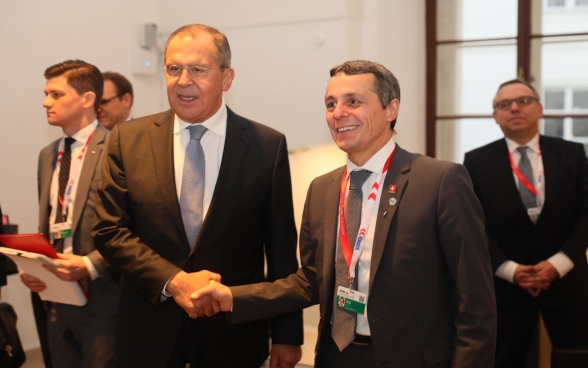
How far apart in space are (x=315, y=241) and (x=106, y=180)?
2.74 ft

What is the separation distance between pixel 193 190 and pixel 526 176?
2.31m

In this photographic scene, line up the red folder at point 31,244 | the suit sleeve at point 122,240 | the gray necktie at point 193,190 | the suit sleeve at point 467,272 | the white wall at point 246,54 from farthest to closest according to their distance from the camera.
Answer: the white wall at point 246,54
the red folder at point 31,244
the gray necktie at point 193,190
the suit sleeve at point 122,240
the suit sleeve at point 467,272

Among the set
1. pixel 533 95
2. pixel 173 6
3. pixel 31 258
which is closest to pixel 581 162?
pixel 533 95

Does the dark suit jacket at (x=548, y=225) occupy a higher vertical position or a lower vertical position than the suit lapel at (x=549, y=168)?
lower

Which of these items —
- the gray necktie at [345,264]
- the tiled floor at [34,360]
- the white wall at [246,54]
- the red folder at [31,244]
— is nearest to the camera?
the gray necktie at [345,264]

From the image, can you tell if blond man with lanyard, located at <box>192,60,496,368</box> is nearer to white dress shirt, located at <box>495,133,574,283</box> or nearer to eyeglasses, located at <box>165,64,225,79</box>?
eyeglasses, located at <box>165,64,225,79</box>

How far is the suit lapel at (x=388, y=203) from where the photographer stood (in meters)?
2.02

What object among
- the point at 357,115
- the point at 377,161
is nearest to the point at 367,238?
the point at 377,161

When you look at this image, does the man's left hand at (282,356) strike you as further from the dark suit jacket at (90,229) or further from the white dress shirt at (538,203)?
the white dress shirt at (538,203)

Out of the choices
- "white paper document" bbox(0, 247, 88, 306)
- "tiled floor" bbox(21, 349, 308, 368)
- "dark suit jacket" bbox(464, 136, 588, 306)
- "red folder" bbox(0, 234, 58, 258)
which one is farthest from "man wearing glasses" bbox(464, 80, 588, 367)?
"tiled floor" bbox(21, 349, 308, 368)

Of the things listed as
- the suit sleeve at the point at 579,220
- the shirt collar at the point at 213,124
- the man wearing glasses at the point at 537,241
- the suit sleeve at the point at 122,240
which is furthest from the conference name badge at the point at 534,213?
the suit sleeve at the point at 122,240

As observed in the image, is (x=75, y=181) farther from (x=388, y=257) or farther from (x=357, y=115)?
(x=388, y=257)

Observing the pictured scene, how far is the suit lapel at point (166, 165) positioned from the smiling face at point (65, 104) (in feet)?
3.61

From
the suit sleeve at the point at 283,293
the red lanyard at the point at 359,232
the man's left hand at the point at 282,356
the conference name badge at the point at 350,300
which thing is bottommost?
the man's left hand at the point at 282,356
